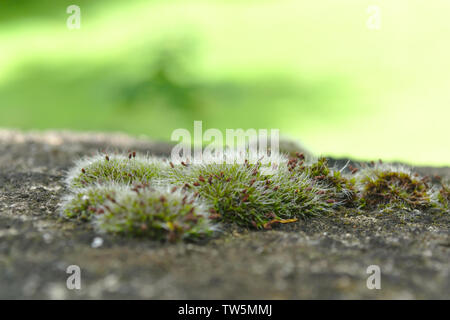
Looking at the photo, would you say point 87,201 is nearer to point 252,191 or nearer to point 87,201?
point 87,201

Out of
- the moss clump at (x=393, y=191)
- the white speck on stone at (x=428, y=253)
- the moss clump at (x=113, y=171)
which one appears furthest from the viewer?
the moss clump at (x=393, y=191)

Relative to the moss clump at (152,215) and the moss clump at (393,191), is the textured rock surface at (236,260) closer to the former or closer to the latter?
the moss clump at (152,215)

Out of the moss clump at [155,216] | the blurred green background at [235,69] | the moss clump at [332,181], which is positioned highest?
the blurred green background at [235,69]

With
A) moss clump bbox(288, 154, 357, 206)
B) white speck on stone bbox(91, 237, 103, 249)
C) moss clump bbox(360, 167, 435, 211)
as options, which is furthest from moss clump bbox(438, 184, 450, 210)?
white speck on stone bbox(91, 237, 103, 249)

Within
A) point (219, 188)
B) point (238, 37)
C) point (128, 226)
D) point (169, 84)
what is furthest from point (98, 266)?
point (238, 37)

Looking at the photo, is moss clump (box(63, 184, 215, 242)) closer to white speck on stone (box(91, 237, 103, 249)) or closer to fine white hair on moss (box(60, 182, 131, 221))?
fine white hair on moss (box(60, 182, 131, 221))

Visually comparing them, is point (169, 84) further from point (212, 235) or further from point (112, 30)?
point (212, 235)

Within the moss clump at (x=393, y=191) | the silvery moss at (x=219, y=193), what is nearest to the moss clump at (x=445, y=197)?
the silvery moss at (x=219, y=193)
